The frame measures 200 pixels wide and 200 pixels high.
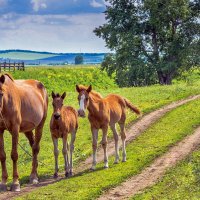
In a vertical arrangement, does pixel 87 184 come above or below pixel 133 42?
below

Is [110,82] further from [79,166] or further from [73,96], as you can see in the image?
[79,166]

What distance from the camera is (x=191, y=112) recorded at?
31.4 meters

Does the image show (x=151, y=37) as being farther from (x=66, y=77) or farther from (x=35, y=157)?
(x=35, y=157)

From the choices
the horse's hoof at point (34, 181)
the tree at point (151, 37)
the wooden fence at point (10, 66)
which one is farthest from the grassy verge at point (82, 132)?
the wooden fence at point (10, 66)

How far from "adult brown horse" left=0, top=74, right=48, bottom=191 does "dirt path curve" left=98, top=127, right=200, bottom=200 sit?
3.40 metres

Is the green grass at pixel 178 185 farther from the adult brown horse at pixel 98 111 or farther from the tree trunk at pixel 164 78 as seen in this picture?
the tree trunk at pixel 164 78

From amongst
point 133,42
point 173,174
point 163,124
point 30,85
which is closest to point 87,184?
point 173,174

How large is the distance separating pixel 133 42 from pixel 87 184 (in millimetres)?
41863

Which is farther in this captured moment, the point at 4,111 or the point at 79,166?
the point at 79,166

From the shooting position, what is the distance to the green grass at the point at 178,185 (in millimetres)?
15078

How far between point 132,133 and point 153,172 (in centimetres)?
899

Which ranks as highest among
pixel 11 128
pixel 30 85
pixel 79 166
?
pixel 30 85

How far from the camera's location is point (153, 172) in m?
18.2

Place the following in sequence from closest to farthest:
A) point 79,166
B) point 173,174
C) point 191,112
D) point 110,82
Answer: point 173,174, point 79,166, point 191,112, point 110,82
